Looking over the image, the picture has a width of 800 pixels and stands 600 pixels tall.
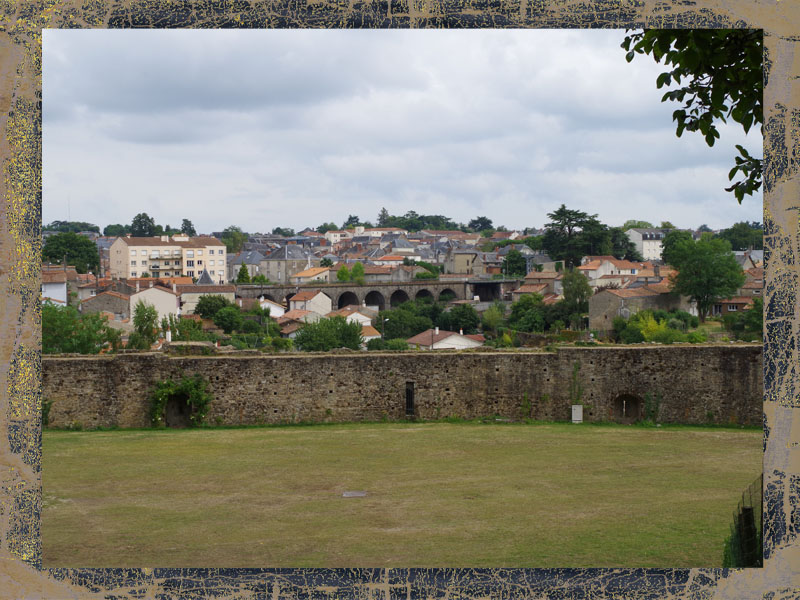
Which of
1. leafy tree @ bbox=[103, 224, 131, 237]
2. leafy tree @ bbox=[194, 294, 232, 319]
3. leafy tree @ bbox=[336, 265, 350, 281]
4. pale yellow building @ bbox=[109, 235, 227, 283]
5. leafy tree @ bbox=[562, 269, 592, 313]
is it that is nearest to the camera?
leafy tree @ bbox=[562, 269, 592, 313]

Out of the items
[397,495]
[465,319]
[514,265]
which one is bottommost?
[397,495]

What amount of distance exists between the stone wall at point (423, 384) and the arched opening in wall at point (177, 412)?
50 cm

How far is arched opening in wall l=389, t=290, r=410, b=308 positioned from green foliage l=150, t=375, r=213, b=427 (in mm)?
70938

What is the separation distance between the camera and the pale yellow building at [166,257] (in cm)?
9138

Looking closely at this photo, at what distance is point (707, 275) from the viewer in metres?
52.9

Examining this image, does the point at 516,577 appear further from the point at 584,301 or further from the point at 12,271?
the point at 584,301

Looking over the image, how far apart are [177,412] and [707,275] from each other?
43.5 metres

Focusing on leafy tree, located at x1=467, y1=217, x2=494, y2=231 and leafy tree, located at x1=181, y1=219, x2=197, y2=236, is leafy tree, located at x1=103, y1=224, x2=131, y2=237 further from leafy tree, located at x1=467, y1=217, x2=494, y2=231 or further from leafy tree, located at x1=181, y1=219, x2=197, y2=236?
leafy tree, located at x1=467, y1=217, x2=494, y2=231

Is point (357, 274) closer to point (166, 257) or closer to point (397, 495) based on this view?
point (166, 257)

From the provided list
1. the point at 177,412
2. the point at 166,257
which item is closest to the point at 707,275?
the point at 177,412

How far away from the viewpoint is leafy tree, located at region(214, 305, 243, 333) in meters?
63.4

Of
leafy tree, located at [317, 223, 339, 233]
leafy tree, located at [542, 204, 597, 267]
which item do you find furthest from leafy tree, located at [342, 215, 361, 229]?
leafy tree, located at [542, 204, 597, 267]

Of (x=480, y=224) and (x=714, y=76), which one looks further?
(x=480, y=224)

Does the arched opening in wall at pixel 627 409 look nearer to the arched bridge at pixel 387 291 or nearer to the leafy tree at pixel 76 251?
the leafy tree at pixel 76 251
